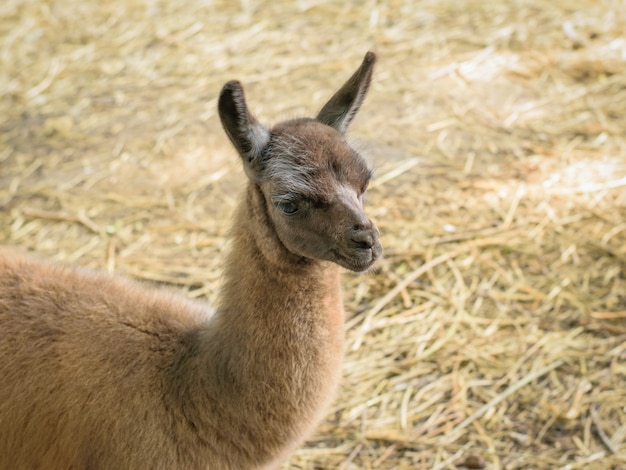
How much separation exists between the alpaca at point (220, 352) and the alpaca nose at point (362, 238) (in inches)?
7.1

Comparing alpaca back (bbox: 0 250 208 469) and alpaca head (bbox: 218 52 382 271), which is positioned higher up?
alpaca head (bbox: 218 52 382 271)

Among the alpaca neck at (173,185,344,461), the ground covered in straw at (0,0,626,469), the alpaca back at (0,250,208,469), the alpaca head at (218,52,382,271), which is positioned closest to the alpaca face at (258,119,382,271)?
the alpaca head at (218,52,382,271)

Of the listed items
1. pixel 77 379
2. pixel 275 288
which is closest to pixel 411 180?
pixel 275 288

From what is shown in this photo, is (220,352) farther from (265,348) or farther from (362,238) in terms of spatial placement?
(362,238)

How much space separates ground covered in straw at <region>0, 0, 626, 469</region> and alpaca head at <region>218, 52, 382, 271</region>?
151 centimetres

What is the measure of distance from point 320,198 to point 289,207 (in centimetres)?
15

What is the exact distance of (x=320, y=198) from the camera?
11.3 ft

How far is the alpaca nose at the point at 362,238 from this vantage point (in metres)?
3.33

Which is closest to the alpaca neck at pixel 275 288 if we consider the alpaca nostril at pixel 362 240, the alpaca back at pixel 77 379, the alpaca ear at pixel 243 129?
the alpaca ear at pixel 243 129

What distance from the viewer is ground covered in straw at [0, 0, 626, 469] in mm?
5113

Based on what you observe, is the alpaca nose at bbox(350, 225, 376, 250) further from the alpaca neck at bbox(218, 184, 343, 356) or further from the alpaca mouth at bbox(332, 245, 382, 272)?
the alpaca neck at bbox(218, 184, 343, 356)

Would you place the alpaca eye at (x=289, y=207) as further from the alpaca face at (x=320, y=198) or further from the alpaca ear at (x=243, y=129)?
the alpaca ear at (x=243, y=129)

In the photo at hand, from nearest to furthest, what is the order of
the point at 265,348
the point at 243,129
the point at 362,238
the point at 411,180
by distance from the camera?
the point at 362,238 < the point at 243,129 < the point at 265,348 < the point at 411,180

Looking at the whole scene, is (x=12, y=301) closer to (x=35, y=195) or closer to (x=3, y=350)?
(x=3, y=350)
